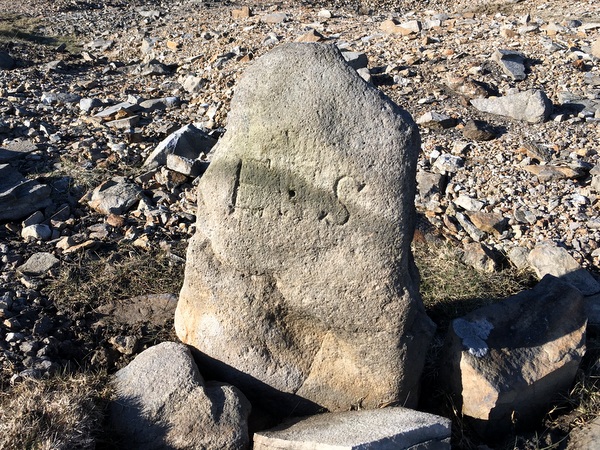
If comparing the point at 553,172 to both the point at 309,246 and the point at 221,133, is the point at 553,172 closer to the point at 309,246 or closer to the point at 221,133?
the point at 221,133

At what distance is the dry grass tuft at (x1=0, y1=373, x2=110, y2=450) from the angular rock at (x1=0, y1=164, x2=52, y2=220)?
1911 millimetres

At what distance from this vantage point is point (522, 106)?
609 centimetres

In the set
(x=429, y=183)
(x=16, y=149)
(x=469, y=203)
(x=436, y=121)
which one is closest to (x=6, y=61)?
(x=16, y=149)

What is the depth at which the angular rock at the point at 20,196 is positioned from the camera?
4.70m

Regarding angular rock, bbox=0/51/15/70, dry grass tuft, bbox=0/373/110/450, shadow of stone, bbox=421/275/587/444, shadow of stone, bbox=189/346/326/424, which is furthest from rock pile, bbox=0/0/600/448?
shadow of stone, bbox=189/346/326/424

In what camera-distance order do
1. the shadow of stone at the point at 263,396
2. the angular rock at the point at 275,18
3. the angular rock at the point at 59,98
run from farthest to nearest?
the angular rock at the point at 275,18 → the angular rock at the point at 59,98 → the shadow of stone at the point at 263,396

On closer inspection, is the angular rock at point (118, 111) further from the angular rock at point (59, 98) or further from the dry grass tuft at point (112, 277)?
the dry grass tuft at point (112, 277)

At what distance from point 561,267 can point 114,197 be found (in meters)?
3.06

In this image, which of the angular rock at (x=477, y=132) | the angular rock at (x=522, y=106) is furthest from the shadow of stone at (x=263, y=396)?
the angular rock at (x=522, y=106)

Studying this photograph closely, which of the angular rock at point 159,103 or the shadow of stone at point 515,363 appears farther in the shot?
the angular rock at point 159,103

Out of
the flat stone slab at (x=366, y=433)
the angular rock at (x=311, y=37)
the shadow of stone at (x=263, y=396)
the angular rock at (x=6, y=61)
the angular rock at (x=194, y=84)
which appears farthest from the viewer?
the angular rock at (x=6, y=61)

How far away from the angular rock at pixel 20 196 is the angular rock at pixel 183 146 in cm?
87

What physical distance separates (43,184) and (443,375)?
318 cm

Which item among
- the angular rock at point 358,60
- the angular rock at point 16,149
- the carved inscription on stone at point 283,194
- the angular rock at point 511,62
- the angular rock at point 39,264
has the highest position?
the carved inscription on stone at point 283,194
